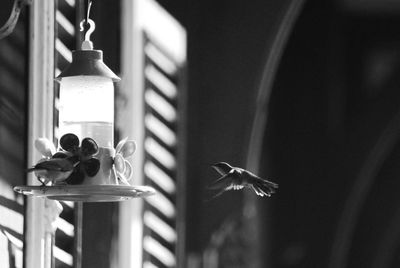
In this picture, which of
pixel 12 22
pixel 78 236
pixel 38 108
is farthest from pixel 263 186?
pixel 78 236

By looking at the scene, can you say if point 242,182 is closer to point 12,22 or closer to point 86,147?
point 86,147

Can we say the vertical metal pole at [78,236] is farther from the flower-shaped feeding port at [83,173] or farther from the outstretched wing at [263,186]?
the outstretched wing at [263,186]

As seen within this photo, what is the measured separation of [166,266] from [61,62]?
1293 mm

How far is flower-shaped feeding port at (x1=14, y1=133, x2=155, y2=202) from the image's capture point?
257cm

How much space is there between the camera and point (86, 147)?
2.72 meters

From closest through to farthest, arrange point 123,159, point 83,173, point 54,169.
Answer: point 54,169, point 83,173, point 123,159

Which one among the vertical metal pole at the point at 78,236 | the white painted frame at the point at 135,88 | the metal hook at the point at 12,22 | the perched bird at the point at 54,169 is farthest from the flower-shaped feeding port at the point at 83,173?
the white painted frame at the point at 135,88

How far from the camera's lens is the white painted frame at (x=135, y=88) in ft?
15.0

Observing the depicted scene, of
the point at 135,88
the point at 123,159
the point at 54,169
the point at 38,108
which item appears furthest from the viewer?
the point at 135,88

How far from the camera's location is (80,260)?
4.20 m

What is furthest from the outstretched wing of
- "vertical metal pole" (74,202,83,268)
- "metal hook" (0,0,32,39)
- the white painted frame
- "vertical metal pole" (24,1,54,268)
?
the white painted frame

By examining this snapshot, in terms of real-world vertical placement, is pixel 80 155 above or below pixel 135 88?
below

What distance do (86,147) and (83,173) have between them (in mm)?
60

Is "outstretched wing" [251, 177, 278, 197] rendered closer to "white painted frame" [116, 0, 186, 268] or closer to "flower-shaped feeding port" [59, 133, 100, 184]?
"flower-shaped feeding port" [59, 133, 100, 184]
